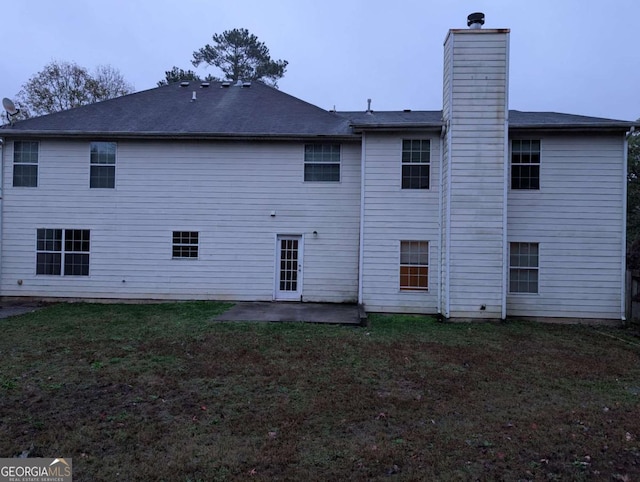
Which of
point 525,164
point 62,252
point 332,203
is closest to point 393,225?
point 332,203

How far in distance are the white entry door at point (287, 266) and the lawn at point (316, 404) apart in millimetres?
3275

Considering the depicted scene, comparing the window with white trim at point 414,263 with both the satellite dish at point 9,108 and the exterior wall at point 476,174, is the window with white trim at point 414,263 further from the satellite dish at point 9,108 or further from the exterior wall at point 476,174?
the satellite dish at point 9,108

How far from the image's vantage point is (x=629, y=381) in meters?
5.68

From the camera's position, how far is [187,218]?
11.5 metres

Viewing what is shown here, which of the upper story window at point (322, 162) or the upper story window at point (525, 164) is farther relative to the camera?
the upper story window at point (322, 162)

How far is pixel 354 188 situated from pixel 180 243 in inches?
203

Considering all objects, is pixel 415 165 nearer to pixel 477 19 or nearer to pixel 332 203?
pixel 332 203

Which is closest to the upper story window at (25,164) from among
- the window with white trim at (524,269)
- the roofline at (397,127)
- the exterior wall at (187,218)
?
the exterior wall at (187,218)

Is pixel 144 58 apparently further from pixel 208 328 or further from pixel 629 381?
pixel 629 381

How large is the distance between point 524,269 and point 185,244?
9.18 metres

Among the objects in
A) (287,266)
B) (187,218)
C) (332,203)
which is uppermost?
(332,203)

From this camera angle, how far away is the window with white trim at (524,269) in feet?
34.4

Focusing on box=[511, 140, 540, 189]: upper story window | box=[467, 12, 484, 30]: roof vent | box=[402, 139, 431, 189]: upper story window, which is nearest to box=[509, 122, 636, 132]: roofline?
box=[511, 140, 540, 189]: upper story window

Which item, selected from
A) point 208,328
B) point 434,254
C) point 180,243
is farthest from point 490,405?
point 180,243
